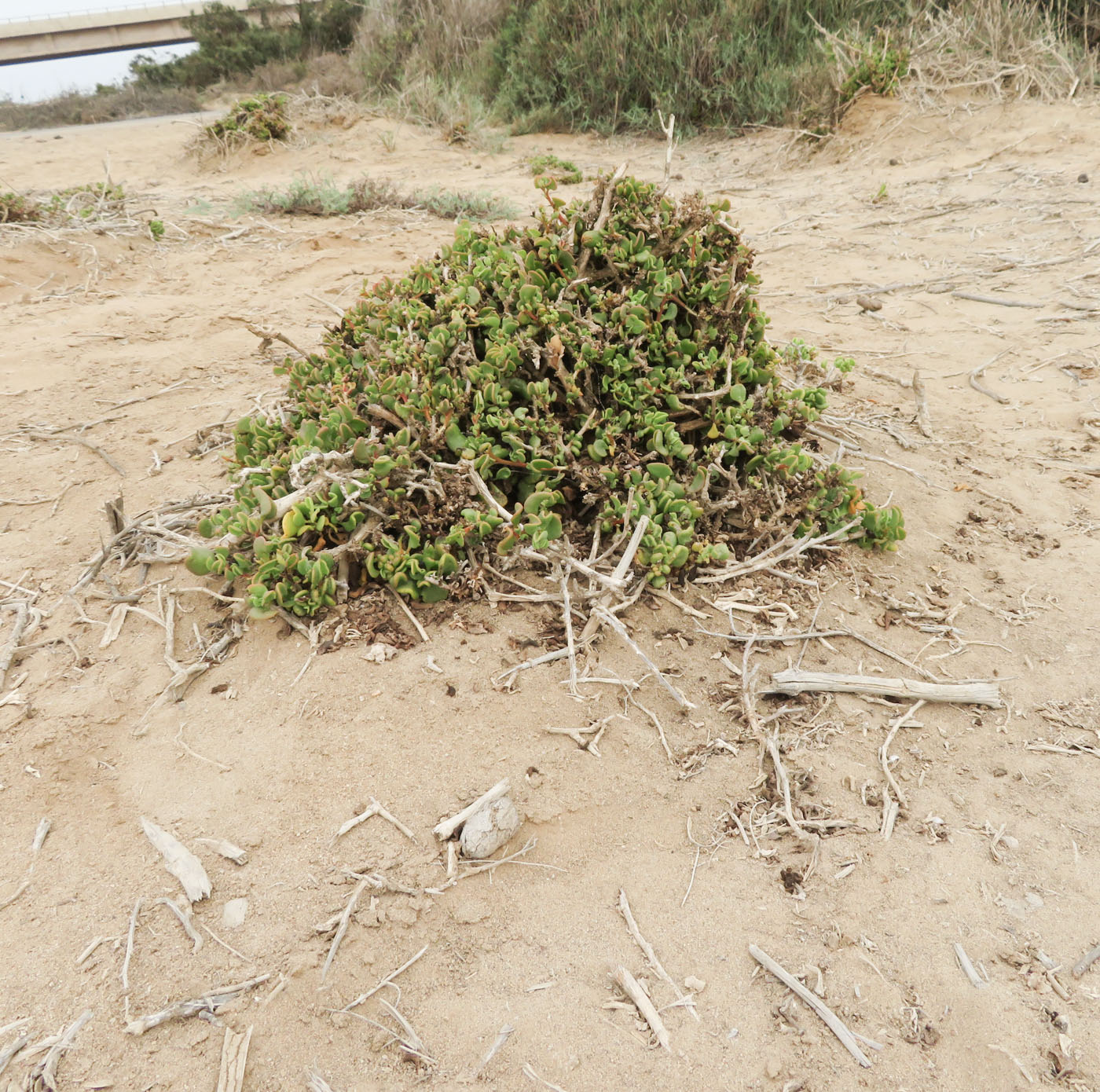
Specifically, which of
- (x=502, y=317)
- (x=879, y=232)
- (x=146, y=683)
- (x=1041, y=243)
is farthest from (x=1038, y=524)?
(x=879, y=232)

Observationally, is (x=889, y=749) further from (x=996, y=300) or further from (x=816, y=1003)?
(x=996, y=300)

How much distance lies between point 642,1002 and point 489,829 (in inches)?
18.7

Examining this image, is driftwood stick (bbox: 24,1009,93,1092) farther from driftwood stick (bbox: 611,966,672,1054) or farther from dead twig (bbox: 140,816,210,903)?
driftwood stick (bbox: 611,966,672,1054)

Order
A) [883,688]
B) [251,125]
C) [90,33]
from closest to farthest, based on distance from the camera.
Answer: [883,688] < [251,125] < [90,33]

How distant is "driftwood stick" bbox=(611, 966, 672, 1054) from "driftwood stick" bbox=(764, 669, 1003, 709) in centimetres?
85

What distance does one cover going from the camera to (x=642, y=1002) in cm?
164

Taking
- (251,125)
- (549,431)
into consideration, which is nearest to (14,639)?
(549,431)

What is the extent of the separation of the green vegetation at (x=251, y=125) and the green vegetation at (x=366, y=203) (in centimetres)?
246

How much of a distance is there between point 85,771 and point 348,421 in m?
1.21

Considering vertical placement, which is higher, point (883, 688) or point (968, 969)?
point (883, 688)

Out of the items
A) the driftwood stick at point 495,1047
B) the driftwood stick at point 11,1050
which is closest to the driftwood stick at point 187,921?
the driftwood stick at point 11,1050

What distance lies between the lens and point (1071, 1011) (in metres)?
1.59

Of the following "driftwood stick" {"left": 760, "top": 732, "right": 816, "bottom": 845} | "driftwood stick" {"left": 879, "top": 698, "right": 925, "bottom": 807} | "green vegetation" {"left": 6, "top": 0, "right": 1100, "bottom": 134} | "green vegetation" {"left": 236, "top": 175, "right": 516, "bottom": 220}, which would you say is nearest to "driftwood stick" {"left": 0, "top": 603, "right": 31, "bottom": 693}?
"driftwood stick" {"left": 760, "top": 732, "right": 816, "bottom": 845}

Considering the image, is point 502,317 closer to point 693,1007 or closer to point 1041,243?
point 693,1007
